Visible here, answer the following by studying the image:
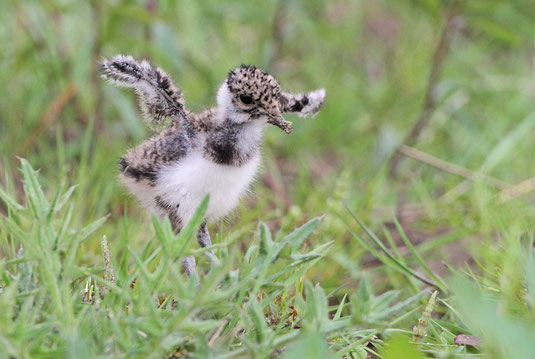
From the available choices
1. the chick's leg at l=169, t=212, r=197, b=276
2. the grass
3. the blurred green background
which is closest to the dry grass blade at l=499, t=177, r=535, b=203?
the grass

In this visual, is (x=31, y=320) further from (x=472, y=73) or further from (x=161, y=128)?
(x=472, y=73)

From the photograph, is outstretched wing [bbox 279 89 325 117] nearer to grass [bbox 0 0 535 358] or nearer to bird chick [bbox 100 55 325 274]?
bird chick [bbox 100 55 325 274]

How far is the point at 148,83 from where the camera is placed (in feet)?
8.48

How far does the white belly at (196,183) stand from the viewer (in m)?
2.54

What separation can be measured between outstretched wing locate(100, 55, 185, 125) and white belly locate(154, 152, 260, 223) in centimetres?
21

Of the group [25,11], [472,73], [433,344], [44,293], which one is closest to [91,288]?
[44,293]

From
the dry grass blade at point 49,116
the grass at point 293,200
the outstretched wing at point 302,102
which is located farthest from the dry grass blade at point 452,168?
the dry grass blade at point 49,116

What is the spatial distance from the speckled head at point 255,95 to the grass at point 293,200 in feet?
1.49

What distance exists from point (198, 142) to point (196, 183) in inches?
6.5

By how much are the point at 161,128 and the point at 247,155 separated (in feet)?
1.32

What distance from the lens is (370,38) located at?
21.0 ft

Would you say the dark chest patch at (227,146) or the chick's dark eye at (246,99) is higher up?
the chick's dark eye at (246,99)

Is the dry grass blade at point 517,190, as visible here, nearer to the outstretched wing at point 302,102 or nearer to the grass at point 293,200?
the grass at point 293,200

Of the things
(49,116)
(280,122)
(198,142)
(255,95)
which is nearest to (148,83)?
(198,142)
